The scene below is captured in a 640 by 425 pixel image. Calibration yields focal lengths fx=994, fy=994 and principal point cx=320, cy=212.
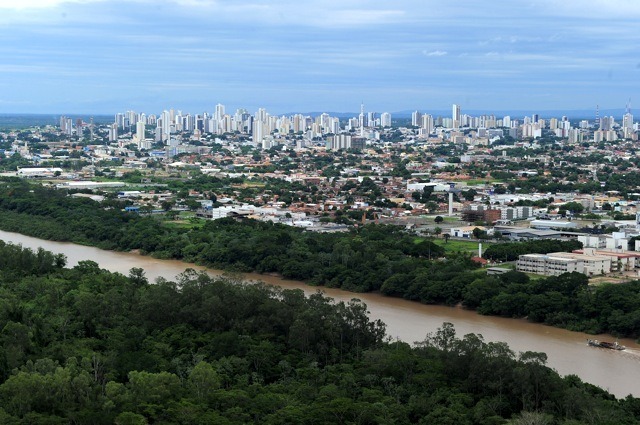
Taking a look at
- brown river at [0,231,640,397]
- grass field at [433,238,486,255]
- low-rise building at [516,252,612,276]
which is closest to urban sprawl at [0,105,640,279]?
low-rise building at [516,252,612,276]

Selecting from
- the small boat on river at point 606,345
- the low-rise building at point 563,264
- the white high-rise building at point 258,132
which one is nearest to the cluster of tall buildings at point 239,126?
the white high-rise building at point 258,132

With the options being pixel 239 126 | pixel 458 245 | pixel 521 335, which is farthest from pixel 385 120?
pixel 521 335

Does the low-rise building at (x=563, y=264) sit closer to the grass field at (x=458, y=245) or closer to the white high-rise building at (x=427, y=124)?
the grass field at (x=458, y=245)

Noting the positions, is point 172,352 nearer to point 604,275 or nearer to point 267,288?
point 267,288

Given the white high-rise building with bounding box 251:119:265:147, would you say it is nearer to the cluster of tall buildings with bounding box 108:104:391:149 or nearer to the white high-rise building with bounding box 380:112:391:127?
the cluster of tall buildings with bounding box 108:104:391:149

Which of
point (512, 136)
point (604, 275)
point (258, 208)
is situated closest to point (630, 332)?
point (604, 275)

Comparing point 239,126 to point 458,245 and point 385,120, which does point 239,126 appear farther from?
point 458,245
